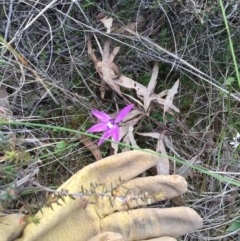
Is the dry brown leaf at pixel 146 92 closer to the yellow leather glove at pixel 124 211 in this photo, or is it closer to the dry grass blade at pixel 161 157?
the dry grass blade at pixel 161 157

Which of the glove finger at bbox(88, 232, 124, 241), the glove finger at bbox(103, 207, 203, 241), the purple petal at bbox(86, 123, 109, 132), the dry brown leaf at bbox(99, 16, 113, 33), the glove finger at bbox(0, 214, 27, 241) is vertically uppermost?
the dry brown leaf at bbox(99, 16, 113, 33)

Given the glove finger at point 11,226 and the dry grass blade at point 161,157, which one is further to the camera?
the dry grass blade at point 161,157

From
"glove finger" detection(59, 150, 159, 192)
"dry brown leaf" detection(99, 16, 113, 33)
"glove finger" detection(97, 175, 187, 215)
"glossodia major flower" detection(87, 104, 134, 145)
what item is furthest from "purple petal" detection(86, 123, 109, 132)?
"dry brown leaf" detection(99, 16, 113, 33)

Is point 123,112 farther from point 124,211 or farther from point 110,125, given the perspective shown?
point 124,211

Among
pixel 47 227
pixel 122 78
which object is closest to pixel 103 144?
pixel 122 78

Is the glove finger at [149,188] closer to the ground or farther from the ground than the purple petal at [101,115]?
closer to the ground

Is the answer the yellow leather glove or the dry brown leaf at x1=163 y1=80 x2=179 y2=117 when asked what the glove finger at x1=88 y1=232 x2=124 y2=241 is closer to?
the yellow leather glove

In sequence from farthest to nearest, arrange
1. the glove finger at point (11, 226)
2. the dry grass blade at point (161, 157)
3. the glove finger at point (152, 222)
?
the dry grass blade at point (161, 157) → the glove finger at point (152, 222) → the glove finger at point (11, 226)

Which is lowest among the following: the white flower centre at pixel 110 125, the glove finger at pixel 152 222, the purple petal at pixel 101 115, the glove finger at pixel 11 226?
the glove finger at pixel 152 222

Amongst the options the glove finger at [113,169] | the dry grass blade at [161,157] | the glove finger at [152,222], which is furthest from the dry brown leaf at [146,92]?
the glove finger at [152,222]

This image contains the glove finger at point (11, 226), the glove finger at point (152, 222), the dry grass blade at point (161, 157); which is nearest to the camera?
the glove finger at point (11, 226)
